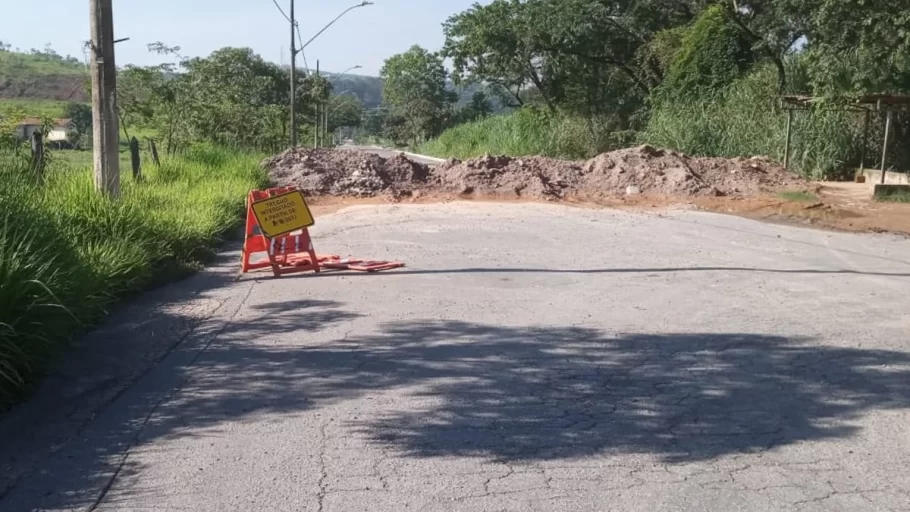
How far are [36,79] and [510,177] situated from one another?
77.5 ft

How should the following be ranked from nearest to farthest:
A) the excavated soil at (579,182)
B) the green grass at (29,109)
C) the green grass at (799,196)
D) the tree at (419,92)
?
the green grass at (29,109) < the green grass at (799,196) < the excavated soil at (579,182) < the tree at (419,92)

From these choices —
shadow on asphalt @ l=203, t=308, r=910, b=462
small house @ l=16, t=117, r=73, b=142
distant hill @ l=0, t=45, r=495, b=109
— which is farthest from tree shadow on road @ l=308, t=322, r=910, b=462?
distant hill @ l=0, t=45, r=495, b=109

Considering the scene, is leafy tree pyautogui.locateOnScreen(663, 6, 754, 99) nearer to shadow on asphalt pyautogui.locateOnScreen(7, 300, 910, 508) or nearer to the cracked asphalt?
the cracked asphalt

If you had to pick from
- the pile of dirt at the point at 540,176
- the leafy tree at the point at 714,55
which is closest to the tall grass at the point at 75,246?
the pile of dirt at the point at 540,176

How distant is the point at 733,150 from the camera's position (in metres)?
29.3

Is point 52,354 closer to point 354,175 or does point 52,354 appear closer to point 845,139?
point 354,175

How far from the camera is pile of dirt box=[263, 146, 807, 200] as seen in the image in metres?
22.4

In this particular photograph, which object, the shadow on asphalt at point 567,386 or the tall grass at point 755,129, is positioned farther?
the tall grass at point 755,129

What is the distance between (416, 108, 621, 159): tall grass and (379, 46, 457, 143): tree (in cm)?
3339

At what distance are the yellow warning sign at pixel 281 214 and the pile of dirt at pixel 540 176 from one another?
35.7ft

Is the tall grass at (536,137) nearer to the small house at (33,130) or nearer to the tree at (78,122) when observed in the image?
the tree at (78,122)

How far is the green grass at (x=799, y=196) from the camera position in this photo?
807 inches

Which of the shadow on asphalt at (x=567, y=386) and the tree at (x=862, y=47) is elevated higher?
the tree at (x=862, y=47)

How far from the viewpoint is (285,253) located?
37.4ft
